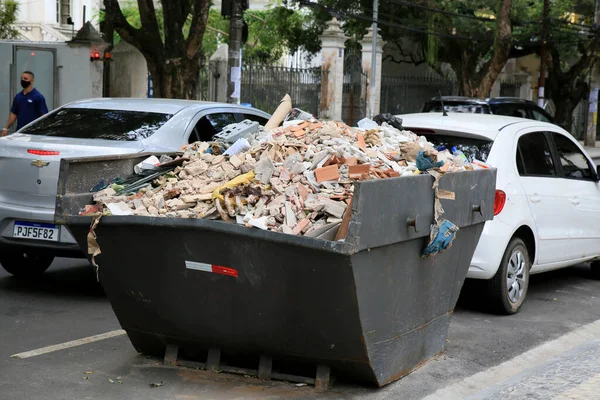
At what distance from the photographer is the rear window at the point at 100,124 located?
8.09 meters

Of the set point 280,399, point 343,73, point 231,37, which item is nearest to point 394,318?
point 280,399

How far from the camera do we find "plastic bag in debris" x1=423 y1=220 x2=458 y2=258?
5.38 meters

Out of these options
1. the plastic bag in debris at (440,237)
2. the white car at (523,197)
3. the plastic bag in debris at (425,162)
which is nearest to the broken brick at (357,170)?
the plastic bag in debris at (425,162)

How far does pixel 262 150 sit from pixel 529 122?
378 cm

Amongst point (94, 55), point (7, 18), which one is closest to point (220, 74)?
point (94, 55)

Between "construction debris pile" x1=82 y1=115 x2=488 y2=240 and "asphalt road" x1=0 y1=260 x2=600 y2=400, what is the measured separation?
3.55 ft

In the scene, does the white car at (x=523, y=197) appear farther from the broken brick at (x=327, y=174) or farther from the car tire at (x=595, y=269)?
the broken brick at (x=327, y=174)

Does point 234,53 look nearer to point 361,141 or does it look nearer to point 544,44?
point 361,141

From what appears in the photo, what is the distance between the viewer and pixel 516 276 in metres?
7.95

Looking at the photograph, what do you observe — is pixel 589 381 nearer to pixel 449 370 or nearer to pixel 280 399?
pixel 449 370

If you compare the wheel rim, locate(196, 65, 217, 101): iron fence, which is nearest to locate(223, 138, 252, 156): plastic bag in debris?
the wheel rim

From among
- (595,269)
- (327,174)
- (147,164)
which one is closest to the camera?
(327,174)

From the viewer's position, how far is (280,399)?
17.2 ft

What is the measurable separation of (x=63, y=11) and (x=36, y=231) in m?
44.1
